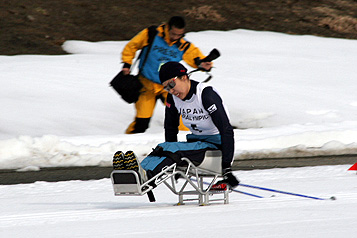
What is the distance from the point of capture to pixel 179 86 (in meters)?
5.35

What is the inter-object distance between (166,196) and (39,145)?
3067 mm

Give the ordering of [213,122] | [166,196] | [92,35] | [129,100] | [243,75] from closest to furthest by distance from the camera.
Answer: [213,122] < [166,196] < [129,100] < [243,75] < [92,35]

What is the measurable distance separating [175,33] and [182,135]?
1.60 meters

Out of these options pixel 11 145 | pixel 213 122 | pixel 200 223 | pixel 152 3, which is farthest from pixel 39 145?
pixel 152 3

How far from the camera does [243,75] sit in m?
16.5

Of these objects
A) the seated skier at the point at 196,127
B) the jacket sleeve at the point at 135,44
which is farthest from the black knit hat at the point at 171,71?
the jacket sleeve at the point at 135,44

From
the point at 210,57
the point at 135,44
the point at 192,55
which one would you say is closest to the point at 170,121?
the point at 210,57

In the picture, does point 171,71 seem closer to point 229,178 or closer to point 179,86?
point 179,86

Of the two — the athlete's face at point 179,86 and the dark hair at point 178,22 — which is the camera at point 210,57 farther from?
the athlete's face at point 179,86

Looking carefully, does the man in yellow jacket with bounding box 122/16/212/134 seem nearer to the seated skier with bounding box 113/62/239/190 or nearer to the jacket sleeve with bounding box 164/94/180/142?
the jacket sleeve with bounding box 164/94/180/142

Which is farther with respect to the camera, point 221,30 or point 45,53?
point 221,30

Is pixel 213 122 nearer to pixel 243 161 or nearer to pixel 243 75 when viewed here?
pixel 243 161

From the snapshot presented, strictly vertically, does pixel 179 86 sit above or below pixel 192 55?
above

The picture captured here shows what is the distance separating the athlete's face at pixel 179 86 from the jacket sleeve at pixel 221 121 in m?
0.15
